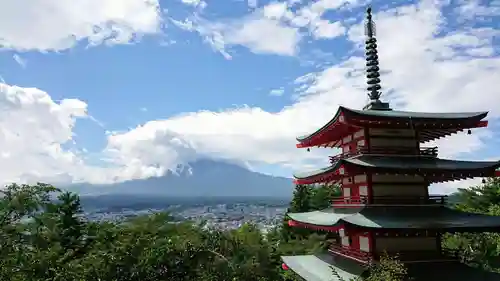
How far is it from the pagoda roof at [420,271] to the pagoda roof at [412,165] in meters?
3.05

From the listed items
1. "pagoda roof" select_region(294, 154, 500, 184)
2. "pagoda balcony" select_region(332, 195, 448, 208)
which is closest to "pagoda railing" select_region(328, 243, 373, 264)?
"pagoda balcony" select_region(332, 195, 448, 208)

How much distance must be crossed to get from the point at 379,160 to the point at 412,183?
163 centimetres

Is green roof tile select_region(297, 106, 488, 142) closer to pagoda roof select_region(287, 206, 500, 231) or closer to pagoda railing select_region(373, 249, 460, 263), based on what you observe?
pagoda roof select_region(287, 206, 500, 231)

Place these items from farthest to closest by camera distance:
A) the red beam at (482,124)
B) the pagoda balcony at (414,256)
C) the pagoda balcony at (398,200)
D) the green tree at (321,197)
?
the green tree at (321,197) → the red beam at (482,124) → the pagoda balcony at (398,200) → the pagoda balcony at (414,256)

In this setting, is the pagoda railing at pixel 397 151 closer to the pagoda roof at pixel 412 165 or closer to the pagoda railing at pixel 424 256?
the pagoda roof at pixel 412 165

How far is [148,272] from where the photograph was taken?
57.5 feet

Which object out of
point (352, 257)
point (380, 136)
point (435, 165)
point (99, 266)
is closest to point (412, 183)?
point (435, 165)

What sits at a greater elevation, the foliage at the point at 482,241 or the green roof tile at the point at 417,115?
the green roof tile at the point at 417,115

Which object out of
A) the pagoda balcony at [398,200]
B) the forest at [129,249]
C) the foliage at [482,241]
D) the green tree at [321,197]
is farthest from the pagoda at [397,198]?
the green tree at [321,197]

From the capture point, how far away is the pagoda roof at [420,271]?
1300 cm

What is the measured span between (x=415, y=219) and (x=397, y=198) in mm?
1003

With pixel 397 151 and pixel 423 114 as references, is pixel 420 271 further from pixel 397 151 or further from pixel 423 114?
pixel 423 114

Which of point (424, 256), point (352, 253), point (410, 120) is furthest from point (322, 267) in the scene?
point (410, 120)

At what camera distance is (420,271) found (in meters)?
13.3
